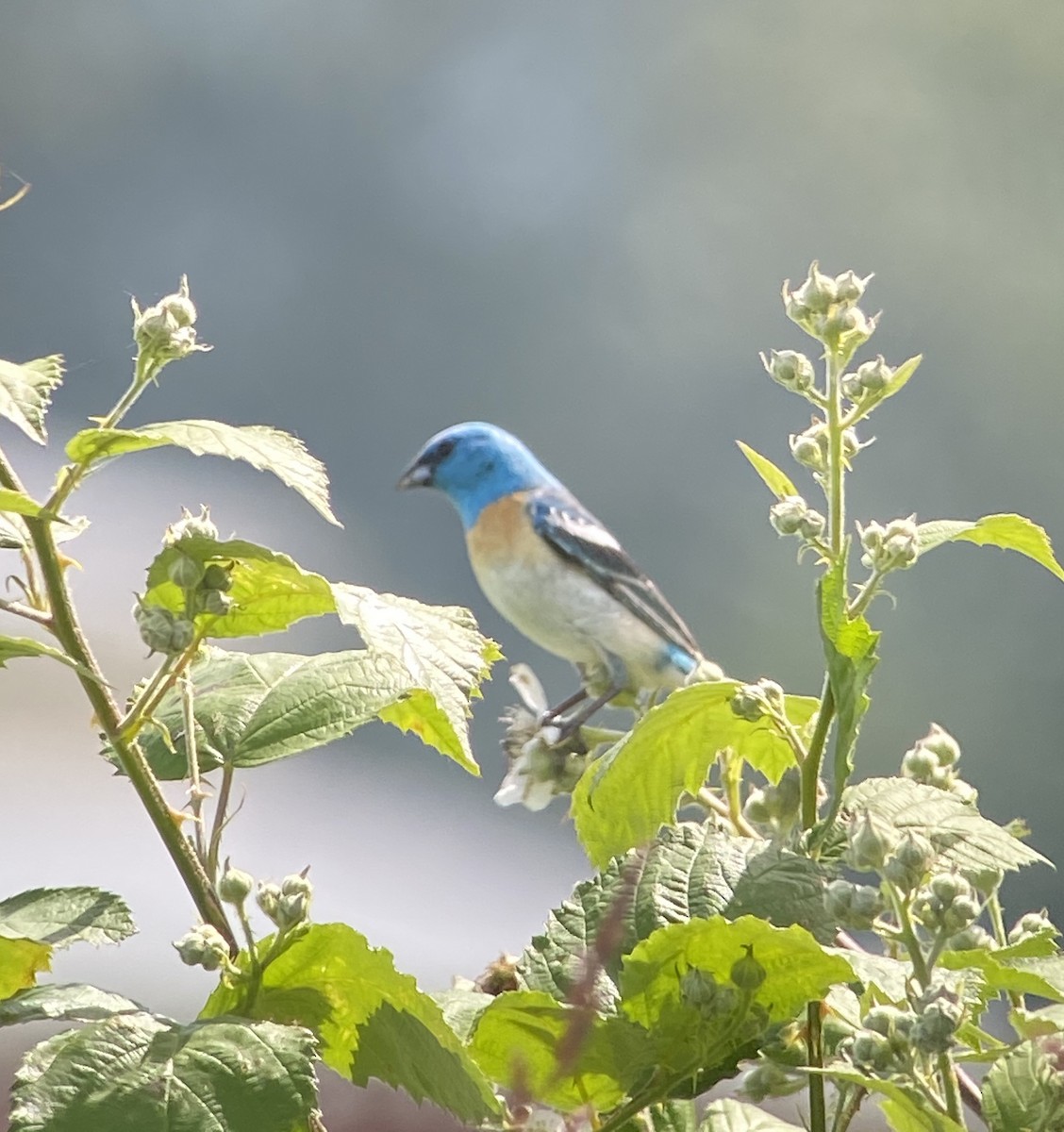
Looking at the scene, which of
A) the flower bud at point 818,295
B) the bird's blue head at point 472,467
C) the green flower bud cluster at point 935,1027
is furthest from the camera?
the bird's blue head at point 472,467

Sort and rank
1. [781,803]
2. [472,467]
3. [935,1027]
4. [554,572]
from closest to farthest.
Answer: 1. [935,1027]
2. [781,803]
3. [554,572]
4. [472,467]

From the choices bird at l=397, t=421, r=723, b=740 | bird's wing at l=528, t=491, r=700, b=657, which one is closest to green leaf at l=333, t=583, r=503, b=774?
bird at l=397, t=421, r=723, b=740

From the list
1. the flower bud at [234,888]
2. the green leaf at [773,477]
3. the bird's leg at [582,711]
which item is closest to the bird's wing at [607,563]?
the bird's leg at [582,711]

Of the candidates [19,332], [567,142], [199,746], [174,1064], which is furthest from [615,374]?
[174,1064]

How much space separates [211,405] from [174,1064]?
1.25 metres

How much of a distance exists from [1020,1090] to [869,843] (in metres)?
0.09

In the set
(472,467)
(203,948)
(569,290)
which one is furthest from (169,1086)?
(569,290)

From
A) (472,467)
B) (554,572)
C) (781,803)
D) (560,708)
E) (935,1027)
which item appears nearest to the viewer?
(935,1027)

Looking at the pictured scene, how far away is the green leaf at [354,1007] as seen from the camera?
0.33 meters

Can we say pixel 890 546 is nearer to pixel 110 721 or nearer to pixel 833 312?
pixel 833 312

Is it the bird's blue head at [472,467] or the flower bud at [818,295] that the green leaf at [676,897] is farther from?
the bird's blue head at [472,467]

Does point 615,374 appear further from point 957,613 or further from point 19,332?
point 19,332

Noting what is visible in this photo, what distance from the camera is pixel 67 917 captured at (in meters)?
0.38

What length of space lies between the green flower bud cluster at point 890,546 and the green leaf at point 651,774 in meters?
0.05
